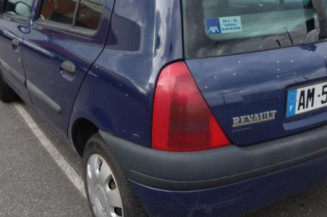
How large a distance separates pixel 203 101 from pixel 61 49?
1108 mm

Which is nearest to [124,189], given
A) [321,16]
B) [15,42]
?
[321,16]

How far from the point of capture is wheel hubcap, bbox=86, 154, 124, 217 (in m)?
Answer: 2.00

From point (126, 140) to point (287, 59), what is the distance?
86cm

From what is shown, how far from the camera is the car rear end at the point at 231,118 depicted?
1.58 m

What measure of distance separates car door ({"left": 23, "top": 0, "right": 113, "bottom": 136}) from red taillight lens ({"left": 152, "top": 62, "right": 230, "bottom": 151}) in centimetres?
53

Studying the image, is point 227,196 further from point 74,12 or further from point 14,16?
point 14,16

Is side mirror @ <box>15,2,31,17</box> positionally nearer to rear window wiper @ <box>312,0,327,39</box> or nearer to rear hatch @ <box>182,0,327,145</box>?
rear hatch @ <box>182,0,327,145</box>

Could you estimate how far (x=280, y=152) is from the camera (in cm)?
173

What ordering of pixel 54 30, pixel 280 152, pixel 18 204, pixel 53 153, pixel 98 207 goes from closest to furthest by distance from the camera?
pixel 280 152 < pixel 98 207 < pixel 54 30 < pixel 18 204 < pixel 53 153

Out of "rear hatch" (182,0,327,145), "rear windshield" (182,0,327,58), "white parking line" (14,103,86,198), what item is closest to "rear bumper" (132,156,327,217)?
"rear hatch" (182,0,327,145)

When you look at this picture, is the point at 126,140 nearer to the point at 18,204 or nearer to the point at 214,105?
the point at 214,105

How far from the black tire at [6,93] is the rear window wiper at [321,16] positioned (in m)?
3.78

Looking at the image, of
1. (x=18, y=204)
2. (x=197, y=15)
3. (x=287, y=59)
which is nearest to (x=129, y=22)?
(x=197, y=15)

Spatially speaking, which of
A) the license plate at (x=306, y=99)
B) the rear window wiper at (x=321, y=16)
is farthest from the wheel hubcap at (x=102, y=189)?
the rear window wiper at (x=321, y=16)
